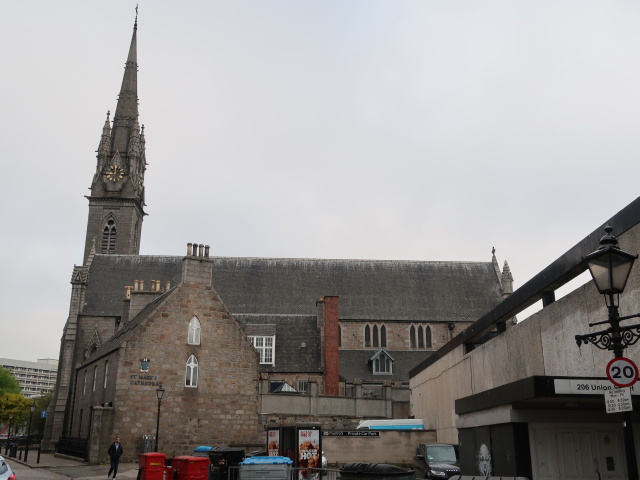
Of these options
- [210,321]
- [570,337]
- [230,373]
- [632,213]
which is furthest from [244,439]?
[632,213]

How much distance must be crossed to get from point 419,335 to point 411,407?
1723 cm

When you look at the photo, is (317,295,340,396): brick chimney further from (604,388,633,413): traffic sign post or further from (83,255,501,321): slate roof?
(604,388,633,413): traffic sign post

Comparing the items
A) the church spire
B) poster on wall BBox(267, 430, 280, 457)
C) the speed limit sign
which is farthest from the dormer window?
the speed limit sign

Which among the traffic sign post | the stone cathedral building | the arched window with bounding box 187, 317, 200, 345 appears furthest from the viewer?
the arched window with bounding box 187, 317, 200, 345

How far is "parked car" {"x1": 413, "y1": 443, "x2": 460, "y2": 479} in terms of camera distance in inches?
757

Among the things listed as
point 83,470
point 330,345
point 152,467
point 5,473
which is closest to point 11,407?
point 330,345

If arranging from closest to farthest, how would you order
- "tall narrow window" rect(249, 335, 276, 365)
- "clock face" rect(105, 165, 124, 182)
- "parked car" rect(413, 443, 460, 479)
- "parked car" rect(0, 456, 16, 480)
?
1. "parked car" rect(0, 456, 16, 480)
2. "parked car" rect(413, 443, 460, 479)
3. "tall narrow window" rect(249, 335, 276, 365)
4. "clock face" rect(105, 165, 124, 182)

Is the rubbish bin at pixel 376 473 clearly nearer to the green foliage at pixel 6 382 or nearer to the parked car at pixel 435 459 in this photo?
the parked car at pixel 435 459

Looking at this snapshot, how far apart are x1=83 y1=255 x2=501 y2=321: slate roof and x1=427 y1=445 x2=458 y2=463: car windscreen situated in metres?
33.6

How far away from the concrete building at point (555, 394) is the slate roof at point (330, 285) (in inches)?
1462

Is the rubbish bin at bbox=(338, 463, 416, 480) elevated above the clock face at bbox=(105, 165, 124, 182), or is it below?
below

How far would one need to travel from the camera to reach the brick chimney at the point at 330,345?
43406 mm

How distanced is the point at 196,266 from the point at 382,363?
21650mm

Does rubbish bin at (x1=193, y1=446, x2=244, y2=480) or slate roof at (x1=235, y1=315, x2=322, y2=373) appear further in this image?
slate roof at (x1=235, y1=315, x2=322, y2=373)
